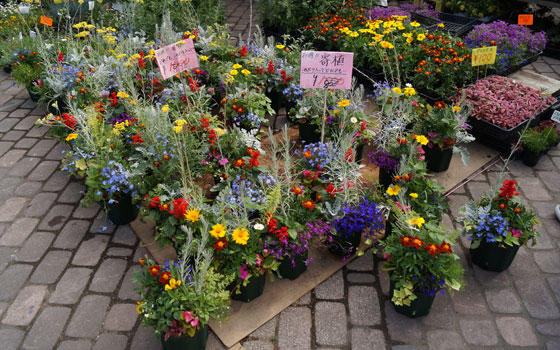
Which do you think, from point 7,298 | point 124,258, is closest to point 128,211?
point 124,258

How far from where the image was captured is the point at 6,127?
4820mm

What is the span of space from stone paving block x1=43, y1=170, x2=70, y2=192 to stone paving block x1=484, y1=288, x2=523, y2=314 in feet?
12.3

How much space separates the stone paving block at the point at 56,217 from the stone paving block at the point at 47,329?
862mm

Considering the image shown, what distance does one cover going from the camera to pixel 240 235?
255 centimetres

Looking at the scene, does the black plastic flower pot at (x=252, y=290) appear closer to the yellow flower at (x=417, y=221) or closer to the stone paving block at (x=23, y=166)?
the yellow flower at (x=417, y=221)

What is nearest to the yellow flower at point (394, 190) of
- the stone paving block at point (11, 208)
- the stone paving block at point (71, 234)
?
the stone paving block at point (71, 234)

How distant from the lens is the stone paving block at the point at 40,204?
3658 mm

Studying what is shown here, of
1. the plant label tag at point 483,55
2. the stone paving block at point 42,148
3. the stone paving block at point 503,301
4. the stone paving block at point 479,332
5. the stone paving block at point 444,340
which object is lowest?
the stone paving block at point 444,340

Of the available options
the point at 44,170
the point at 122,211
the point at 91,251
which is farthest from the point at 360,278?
the point at 44,170

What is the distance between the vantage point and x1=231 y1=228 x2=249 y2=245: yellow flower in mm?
2518

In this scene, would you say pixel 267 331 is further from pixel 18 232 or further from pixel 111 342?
pixel 18 232

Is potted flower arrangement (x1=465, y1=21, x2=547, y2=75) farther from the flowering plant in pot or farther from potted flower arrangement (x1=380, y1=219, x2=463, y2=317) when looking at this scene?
the flowering plant in pot

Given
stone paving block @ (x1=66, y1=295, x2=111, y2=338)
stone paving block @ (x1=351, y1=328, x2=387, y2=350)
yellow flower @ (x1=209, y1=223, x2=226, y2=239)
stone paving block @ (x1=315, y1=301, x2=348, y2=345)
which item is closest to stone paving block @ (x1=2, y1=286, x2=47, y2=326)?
stone paving block @ (x1=66, y1=295, x2=111, y2=338)

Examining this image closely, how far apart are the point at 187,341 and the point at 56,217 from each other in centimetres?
197
